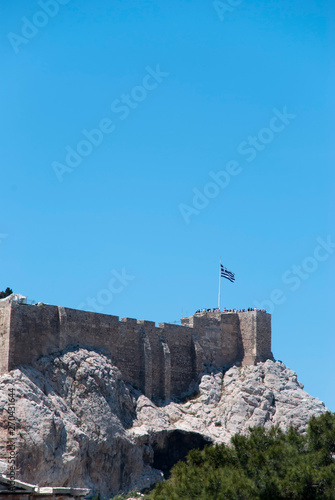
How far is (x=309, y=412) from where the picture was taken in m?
69.4

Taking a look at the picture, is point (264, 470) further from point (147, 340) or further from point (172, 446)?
point (147, 340)

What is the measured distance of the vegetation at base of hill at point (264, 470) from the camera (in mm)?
41719

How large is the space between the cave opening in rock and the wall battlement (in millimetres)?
3472

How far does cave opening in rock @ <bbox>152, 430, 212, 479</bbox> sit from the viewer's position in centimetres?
6531

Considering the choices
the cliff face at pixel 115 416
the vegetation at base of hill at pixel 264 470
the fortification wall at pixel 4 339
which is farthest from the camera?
the fortification wall at pixel 4 339

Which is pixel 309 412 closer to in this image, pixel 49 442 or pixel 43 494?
pixel 49 442

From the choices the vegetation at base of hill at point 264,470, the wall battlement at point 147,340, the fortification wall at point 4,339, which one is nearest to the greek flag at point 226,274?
the wall battlement at point 147,340

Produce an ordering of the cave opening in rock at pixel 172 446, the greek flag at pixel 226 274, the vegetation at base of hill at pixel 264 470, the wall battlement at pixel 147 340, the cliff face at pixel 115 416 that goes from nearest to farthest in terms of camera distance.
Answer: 1. the vegetation at base of hill at pixel 264 470
2. the cliff face at pixel 115 416
3. the wall battlement at pixel 147 340
4. the cave opening in rock at pixel 172 446
5. the greek flag at pixel 226 274

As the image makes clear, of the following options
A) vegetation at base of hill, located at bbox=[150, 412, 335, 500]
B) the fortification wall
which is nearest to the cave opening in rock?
the fortification wall

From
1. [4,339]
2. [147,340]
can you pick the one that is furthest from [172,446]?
[4,339]

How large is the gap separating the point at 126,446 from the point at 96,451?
2.54 meters

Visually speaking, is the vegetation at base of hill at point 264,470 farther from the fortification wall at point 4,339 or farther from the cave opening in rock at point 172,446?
the cave opening in rock at point 172,446

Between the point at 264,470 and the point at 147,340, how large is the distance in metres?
26.8

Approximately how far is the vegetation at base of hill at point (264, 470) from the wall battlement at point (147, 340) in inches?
640
